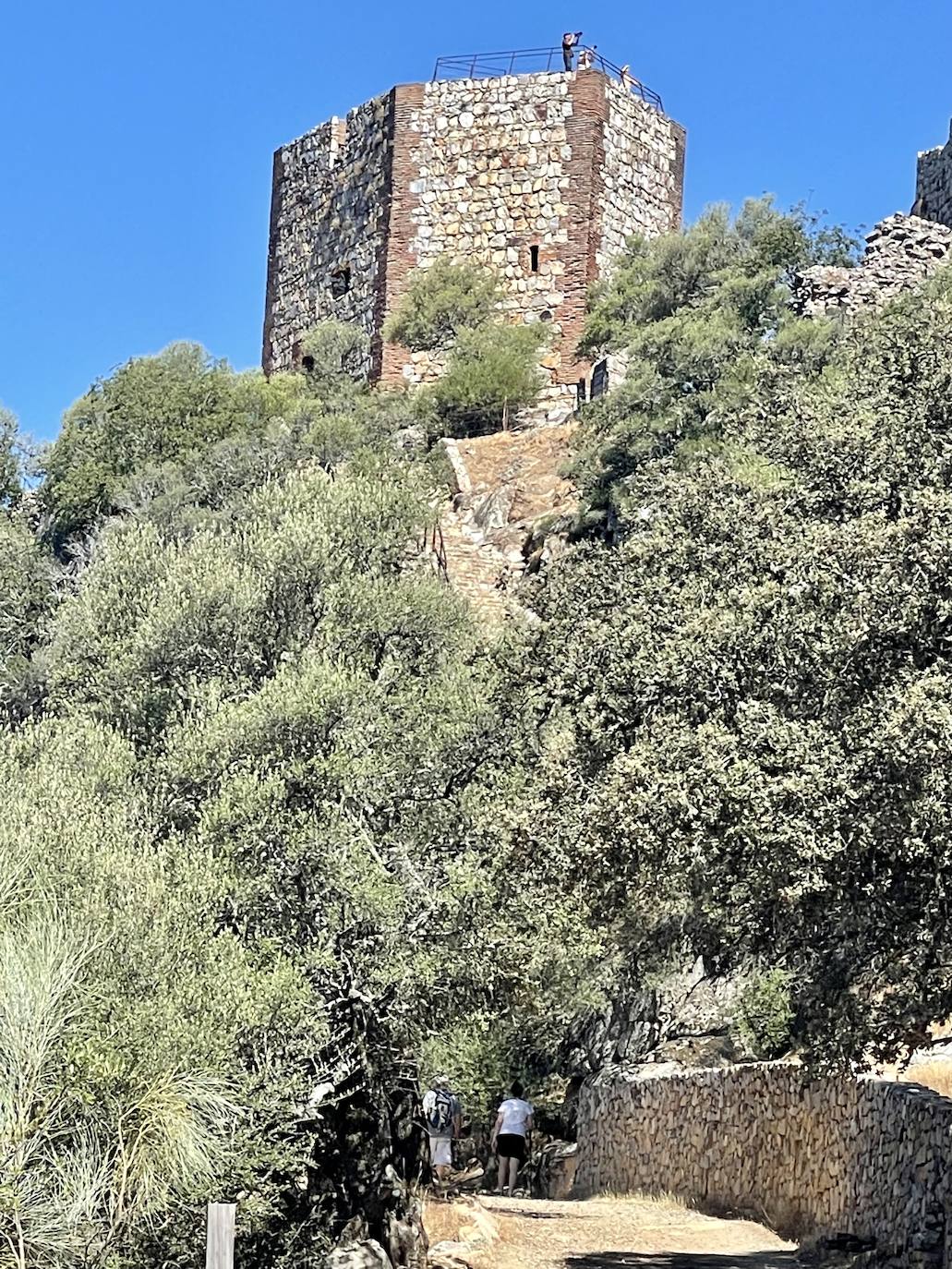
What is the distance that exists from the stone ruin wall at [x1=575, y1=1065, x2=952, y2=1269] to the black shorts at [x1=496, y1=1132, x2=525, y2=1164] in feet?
2.98

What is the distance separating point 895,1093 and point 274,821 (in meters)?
5.40

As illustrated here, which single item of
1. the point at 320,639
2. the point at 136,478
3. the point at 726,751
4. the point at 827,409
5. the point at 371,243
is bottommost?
the point at 726,751

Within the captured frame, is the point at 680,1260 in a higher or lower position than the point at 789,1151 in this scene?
lower

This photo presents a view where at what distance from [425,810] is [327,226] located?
1203 inches

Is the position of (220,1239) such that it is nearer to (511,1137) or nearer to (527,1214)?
(527,1214)

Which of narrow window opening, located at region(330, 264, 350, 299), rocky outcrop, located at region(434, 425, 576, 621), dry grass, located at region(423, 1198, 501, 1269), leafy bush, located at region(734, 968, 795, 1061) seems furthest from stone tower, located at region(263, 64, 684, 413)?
dry grass, located at region(423, 1198, 501, 1269)

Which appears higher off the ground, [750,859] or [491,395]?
[491,395]

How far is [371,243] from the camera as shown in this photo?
4281 centimetres

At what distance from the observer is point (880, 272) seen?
31.9 metres

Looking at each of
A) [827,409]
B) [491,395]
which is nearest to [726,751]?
[827,409]

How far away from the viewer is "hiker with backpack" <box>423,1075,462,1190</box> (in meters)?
21.4

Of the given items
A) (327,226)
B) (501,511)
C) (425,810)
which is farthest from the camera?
(327,226)

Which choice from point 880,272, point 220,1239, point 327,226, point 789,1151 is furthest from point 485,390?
point 220,1239

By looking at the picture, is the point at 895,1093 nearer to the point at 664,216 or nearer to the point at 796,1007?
the point at 796,1007
